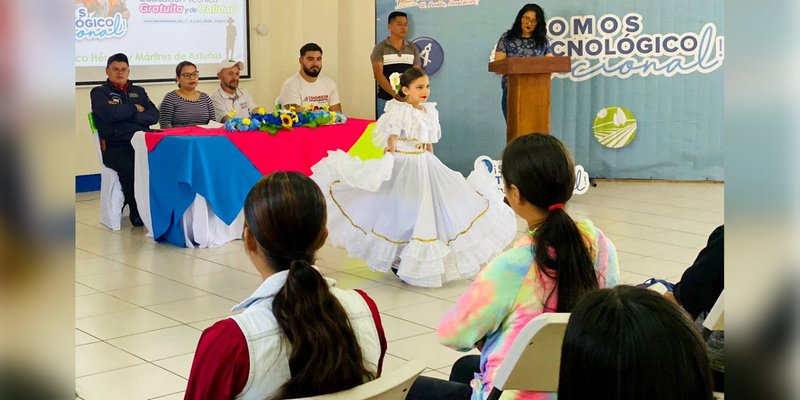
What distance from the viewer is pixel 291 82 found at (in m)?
8.21

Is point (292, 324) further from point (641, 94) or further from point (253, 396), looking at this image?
point (641, 94)

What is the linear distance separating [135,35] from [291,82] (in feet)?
4.66

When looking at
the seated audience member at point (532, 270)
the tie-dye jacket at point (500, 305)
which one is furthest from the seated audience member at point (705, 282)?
the tie-dye jacket at point (500, 305)

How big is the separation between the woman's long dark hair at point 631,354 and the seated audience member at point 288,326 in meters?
0.75

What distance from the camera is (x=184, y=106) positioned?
6949 millimetres

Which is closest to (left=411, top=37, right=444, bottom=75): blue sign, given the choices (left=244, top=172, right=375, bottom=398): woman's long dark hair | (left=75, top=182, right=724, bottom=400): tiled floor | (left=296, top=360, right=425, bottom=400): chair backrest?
(left=75, top=182, right=724, bottom=400): tiled floor

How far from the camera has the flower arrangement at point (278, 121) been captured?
6316mm

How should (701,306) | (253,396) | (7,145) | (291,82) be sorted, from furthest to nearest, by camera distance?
(291,82), (701,306), (253,396), (7,145)

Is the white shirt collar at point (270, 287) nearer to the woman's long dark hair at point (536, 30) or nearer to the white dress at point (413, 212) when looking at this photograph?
the white dress at point (413, 212)

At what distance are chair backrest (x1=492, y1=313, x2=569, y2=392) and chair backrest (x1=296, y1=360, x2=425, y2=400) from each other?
17cm

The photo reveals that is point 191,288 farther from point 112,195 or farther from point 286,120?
point 112,195

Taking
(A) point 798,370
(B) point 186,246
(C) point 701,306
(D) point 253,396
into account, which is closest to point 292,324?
(D) point 253,396

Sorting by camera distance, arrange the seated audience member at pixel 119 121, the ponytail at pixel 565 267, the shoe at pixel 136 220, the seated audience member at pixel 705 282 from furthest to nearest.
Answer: the shoe at pixel 136 220, the seated audience member at pixel 119 121, the seated audience member at pixel 705 282, the ponytail at pixel 565 267

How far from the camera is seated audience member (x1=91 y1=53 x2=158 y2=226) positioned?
6664 millimetres
